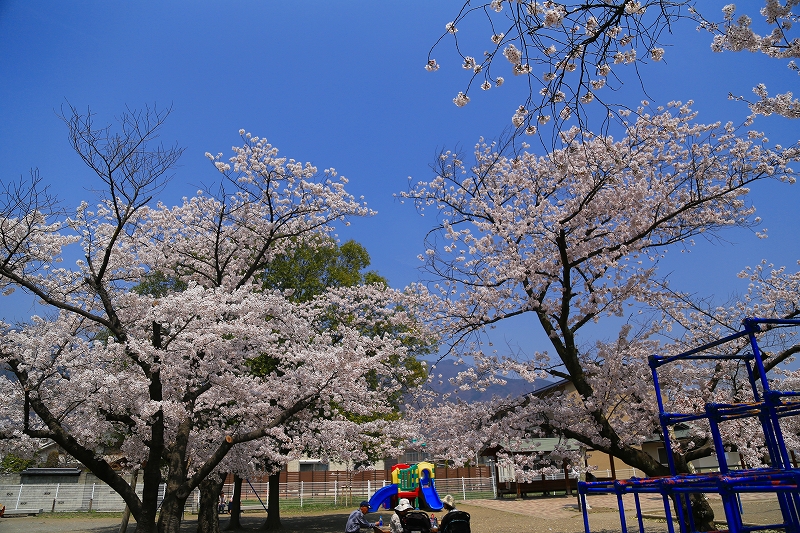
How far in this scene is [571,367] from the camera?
10484 mm

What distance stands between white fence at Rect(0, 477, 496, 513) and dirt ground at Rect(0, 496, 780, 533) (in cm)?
241

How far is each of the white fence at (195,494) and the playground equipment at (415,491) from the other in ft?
26.3

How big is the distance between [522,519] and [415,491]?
12.9 feet

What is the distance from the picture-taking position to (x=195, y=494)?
1123 inches

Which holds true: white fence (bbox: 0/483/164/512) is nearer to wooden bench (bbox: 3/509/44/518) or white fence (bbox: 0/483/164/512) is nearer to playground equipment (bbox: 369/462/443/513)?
wooden bench (bbox: 3/509/44/518)

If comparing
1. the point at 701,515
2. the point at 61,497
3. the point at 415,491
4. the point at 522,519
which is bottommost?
the point at 522,519

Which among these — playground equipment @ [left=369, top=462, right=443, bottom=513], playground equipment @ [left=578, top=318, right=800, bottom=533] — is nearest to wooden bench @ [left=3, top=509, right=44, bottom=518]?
playground equipment @ [left=369, top=462, right=443, bottom=513]

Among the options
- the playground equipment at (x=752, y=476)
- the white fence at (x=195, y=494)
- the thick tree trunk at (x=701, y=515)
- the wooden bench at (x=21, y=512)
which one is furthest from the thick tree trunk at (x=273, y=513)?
the wooden bench at (x=21, y=512)

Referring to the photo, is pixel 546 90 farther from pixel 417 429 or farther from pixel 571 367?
pixel 417 429

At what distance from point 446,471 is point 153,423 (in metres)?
28.8

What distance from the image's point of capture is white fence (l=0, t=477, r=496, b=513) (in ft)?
87.7

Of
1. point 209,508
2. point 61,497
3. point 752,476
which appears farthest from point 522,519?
point 61,497

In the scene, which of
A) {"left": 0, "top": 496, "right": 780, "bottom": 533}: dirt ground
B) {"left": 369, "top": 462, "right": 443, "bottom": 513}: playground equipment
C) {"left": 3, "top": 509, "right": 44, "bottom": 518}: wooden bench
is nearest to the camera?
{"left": 0, "top": 496, "right": 780, "bottom": 533}: dirt ground

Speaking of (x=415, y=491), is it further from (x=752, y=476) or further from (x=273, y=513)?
(x=752, y=476)
